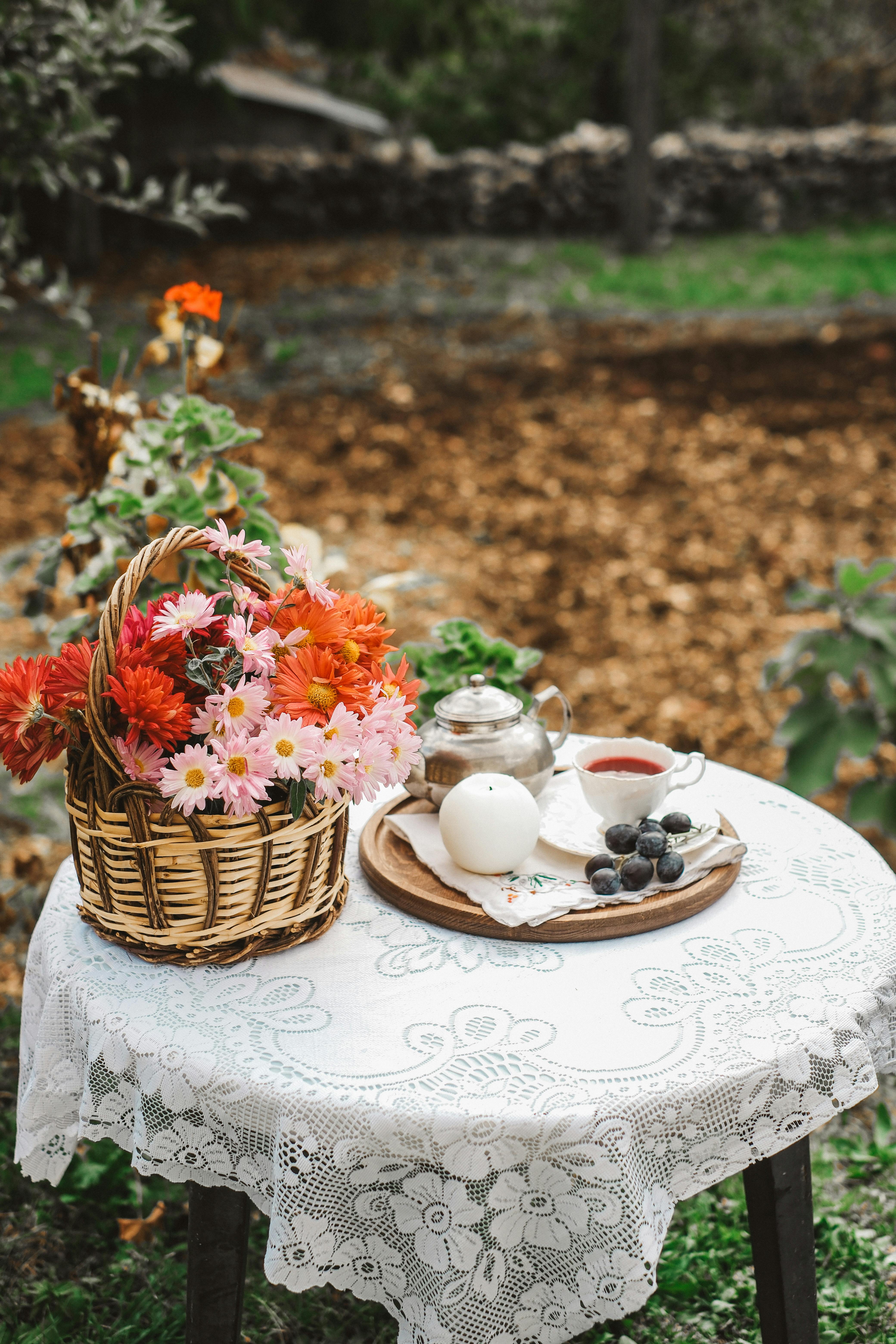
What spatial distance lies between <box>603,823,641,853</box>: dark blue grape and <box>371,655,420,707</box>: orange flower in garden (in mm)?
336

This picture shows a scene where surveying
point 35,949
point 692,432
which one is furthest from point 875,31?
point 35,949

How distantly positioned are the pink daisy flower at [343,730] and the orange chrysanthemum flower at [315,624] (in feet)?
0.31

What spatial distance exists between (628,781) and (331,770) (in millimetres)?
Result: 476

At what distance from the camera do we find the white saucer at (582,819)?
1.44m

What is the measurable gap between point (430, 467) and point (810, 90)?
323 centimetres

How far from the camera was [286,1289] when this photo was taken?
1935 mm

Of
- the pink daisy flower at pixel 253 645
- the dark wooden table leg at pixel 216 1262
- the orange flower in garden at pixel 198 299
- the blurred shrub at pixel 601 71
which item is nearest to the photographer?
the pink daisy flower at pixel 253 645

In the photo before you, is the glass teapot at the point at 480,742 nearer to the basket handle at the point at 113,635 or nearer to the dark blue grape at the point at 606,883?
the dark blue grape at the point at 606,883

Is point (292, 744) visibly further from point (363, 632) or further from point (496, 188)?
point (496, 188)

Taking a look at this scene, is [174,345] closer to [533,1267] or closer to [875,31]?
[533,1267]

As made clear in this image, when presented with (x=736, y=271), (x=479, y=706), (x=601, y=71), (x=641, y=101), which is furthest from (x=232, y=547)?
(x=601, y=71)

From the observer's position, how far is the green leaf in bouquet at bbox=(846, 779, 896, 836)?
2514mm

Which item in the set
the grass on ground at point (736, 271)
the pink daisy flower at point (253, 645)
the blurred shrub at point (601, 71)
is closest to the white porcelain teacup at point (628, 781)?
the pink daisy flower at point (253, 645)

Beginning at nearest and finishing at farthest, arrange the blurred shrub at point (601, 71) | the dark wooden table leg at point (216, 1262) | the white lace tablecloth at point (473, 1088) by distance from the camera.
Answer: the white lace tablecloth at point (473, 1088) → the dark wooden table leg at point (216, 1262) → the blurred shrub at point (601, 71)
